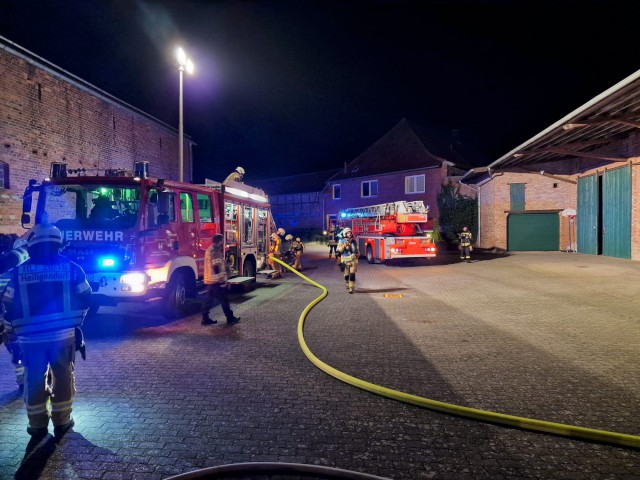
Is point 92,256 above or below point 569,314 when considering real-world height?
above

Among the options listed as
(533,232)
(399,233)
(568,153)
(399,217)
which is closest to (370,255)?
(399,233)

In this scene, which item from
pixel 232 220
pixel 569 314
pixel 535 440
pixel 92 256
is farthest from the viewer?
pixel 232 220

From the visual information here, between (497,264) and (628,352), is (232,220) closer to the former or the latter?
(628,352)

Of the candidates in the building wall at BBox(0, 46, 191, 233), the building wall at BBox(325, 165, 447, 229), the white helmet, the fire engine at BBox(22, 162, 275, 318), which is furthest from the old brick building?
the building wall at BBox(0, 46, 191, 233)

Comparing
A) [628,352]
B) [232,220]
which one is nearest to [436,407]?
[628,352]

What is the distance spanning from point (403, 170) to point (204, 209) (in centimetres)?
2585

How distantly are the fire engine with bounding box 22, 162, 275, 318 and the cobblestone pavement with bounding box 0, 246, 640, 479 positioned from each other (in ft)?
2.47

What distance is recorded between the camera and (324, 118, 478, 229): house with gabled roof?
31.1 metres

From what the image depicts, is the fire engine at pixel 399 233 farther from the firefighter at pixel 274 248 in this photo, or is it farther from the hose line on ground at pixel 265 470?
the hose line on ground at pixel 265 470

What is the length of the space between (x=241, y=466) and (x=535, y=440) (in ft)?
7.39

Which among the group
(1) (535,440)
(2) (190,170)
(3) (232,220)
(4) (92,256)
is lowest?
(1) (535,440)

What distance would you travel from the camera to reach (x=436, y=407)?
3.75m

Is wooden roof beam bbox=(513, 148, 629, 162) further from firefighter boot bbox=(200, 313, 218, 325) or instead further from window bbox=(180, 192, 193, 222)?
firefighter boot bbox=(200, 313, 218, 325)

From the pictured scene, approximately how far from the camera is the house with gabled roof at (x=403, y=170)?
102 feet
